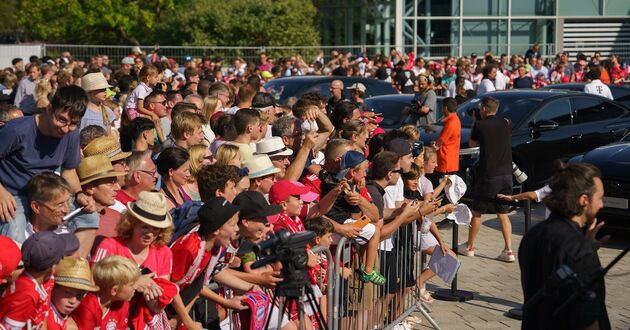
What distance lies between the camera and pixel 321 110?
12078 millimetres

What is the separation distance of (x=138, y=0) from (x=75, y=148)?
43253 mm

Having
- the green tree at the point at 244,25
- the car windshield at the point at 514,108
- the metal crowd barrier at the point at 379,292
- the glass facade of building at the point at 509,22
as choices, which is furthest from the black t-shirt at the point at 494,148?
the glass facade of building at the point at 509,22

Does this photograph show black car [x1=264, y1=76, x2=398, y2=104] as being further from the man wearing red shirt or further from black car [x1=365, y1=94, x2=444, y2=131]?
the man wearing red shirt

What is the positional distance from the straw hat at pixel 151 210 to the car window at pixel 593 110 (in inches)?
453

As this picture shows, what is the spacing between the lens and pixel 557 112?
16.6 metres

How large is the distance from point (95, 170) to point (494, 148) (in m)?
6.83

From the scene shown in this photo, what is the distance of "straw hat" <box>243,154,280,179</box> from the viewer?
8.21 meters

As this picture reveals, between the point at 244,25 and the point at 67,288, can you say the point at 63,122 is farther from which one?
the point at 244,25

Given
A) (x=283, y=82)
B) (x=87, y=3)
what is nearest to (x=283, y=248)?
(x=283, y=82)

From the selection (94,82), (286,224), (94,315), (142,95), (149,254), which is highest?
(94,82)

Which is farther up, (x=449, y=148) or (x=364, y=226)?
(x=364, y=226)

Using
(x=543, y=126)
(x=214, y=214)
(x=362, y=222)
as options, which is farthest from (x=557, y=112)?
(x=214, y=214)

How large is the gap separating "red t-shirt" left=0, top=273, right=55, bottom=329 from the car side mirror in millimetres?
11412

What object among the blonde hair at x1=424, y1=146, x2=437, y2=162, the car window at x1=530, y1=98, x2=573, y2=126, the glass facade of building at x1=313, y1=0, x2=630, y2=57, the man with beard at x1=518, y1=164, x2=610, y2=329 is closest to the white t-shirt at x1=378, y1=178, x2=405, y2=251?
the blonde hair at x1=424, y1=146, x2=437, y2=162
